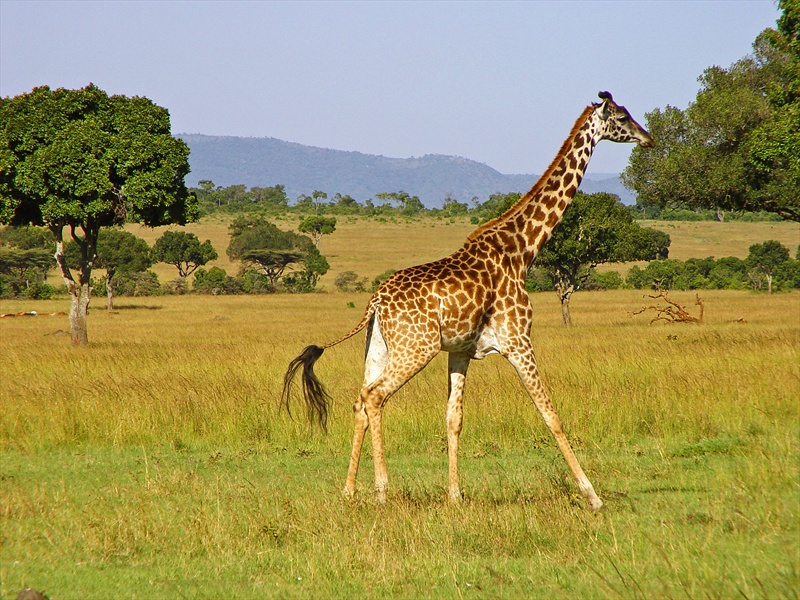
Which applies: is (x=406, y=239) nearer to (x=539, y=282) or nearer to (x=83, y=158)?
(x=539, y=282)

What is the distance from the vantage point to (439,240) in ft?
342

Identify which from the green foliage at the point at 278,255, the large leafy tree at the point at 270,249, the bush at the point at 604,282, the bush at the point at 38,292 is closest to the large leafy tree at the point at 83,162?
the bush at the point at 38,292

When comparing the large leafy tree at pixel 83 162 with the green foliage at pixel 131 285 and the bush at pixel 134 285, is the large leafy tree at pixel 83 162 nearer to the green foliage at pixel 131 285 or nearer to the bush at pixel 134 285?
the green foliage at pixel 131 285

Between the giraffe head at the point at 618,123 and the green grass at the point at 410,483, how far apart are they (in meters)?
3.55

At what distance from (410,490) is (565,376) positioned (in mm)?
6591

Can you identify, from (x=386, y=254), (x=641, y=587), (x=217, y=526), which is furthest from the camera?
(x=386, y=254)

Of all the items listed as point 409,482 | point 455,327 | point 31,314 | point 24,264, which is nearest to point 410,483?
point 409,482

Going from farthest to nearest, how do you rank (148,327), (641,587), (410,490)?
(148,327) < (410,490) < (641,587)

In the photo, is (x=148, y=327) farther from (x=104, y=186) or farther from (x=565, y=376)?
(x=565, y=376)

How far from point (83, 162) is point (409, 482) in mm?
17223

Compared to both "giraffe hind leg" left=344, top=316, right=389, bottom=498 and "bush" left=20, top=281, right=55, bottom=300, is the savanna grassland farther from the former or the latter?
"bush" left=20, top=281, right=55, bottom=300

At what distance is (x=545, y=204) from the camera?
9219 millimetres

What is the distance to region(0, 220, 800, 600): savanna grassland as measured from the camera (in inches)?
233

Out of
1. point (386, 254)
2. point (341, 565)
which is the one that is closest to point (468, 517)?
point (341, 565)
